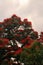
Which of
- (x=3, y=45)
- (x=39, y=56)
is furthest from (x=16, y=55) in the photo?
(x=39, y=56)

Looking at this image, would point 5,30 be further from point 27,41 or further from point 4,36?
point 27,41

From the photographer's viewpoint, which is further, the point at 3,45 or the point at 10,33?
the point at 10,33

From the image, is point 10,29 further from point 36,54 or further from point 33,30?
point 36,54

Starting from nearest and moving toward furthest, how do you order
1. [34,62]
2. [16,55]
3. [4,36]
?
1. [34,62]
2. [16,55]
3. [4,36]

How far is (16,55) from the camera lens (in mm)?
31797

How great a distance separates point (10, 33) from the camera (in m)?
35.9

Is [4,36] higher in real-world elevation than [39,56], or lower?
higher

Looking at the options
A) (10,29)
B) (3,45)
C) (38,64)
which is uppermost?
(10,29)

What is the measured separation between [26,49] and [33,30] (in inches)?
290

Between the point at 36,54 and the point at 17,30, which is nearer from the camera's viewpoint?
the point at 36,54

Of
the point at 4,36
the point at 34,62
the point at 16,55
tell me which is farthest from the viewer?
the point at 4,36

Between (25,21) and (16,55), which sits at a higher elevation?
(25,21)

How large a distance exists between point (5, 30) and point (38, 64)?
29.4ft

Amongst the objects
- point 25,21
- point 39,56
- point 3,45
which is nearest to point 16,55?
point 3,45
